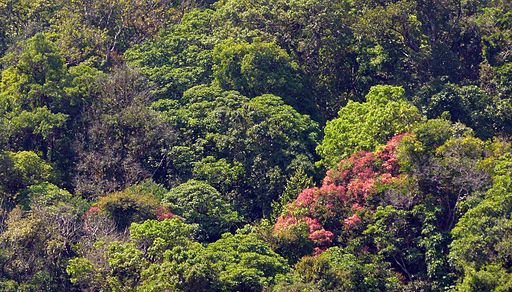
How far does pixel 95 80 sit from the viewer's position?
4022cm

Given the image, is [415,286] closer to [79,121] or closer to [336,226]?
[336,226]

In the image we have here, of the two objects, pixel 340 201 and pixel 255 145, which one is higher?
pixel 255 145

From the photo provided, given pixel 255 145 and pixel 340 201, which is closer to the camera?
pixel 340 201

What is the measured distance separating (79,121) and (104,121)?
1.19 meters

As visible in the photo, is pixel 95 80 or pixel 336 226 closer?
pixel 336 226

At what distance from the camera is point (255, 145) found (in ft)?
127

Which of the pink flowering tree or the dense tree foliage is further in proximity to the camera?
the pink flowering tree

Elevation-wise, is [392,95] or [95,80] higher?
[392,95]

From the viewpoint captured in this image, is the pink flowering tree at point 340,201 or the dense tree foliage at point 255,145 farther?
the pink flowering tree at point 340,201

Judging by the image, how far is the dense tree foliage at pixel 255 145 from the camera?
1265 inches

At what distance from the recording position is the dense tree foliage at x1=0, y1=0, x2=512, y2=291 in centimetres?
3212

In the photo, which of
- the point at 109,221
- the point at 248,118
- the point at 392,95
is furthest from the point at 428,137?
the point at 109,221

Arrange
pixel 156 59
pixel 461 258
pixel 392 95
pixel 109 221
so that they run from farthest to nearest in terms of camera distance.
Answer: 1. pixel 156 59
2. pixel 392 95
3. pixel 109 221
4. pixel 461 258

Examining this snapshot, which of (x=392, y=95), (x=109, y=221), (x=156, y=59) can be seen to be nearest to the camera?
(x=109, y=221)
